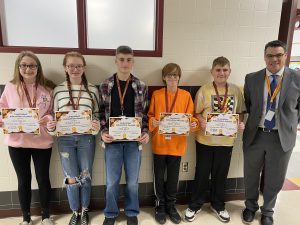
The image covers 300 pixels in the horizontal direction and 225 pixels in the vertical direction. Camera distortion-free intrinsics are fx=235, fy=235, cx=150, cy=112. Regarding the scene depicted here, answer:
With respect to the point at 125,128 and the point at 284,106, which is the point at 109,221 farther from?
the point at 284,106

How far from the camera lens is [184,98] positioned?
2.27 m

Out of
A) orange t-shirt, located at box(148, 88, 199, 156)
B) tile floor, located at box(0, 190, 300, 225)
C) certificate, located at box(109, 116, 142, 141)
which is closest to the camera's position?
certificate, located at box(109, 116, 142, 141)

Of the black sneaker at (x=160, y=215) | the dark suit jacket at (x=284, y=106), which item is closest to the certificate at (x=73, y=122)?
the black sneaker at (x=160, y=215)

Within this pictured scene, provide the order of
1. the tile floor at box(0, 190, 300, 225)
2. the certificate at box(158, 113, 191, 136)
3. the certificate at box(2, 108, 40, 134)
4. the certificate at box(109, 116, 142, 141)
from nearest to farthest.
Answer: the certificate at box(2, 108, 40, 134) < the certificate at box(109, 116, 142, 141) < the certificate at box(158, 113, 191, 136) < the tile floor at box(0, 190, 300, 225)

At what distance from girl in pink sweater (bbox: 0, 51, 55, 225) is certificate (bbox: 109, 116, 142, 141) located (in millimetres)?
562

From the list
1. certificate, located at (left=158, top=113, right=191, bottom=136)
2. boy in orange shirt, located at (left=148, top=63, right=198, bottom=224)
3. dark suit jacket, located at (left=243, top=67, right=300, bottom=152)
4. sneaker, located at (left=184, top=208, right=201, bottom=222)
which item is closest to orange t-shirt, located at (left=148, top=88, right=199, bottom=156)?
boy in orange shirt, located at (left=148, top=63, right=198, bottom=224)

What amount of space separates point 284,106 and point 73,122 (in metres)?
1.86

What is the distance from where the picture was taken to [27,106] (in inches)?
79.9

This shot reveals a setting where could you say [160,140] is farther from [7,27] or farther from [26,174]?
[7,27]

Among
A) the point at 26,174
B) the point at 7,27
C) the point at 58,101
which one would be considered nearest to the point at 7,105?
the point at 58,101

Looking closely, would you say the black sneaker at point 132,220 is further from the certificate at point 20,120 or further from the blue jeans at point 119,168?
the certificate at point 20,120

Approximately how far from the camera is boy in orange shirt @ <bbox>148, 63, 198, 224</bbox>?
7.25ft

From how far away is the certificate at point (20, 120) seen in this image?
74.9 inches

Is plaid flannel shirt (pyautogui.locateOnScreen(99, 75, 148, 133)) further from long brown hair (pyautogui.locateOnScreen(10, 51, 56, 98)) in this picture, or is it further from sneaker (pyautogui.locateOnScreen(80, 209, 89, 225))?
sneaker (pyautogui.locateOnScreen(80, 209, 89, 225))
